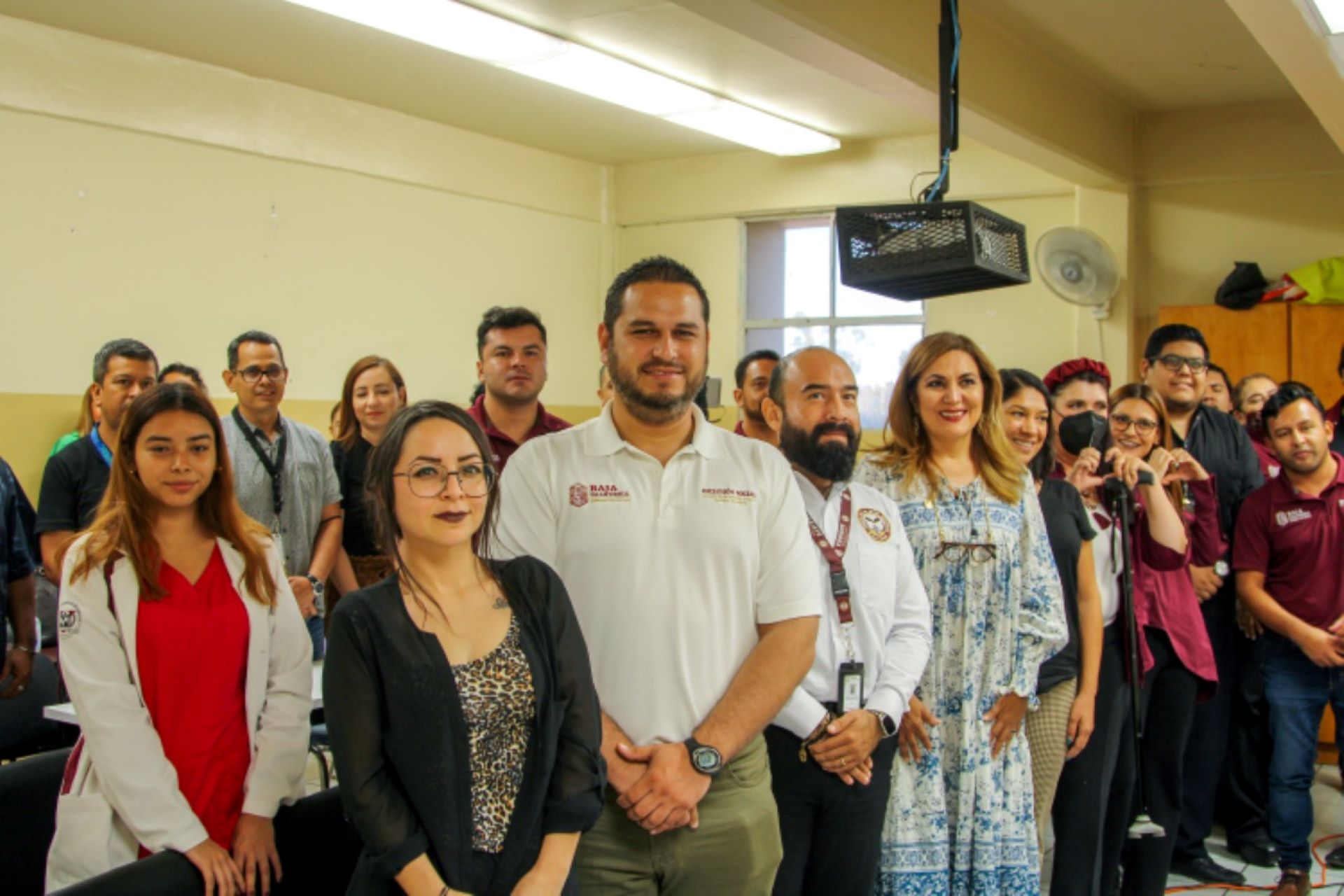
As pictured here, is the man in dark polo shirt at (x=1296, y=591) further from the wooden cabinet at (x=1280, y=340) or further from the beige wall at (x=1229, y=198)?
the beige wall at (x=1229, y=198)

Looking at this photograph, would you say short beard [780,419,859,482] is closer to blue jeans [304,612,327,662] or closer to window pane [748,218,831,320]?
blue jeans [304,612,327,662]

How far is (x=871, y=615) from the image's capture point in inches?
99.9

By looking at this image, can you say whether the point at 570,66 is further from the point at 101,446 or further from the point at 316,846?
the point at 316,846

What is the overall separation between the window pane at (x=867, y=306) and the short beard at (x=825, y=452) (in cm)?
605

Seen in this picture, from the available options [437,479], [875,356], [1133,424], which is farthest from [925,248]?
[875,356]

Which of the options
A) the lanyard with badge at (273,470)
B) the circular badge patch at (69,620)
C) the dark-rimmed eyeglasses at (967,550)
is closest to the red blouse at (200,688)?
the circular badge patch at (69,620)

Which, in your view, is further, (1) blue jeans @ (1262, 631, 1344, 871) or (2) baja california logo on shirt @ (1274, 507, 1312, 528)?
(2) baja california logo on shirt @ (1274, 507, 1312, 528)

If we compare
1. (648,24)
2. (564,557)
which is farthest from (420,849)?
(648,24)

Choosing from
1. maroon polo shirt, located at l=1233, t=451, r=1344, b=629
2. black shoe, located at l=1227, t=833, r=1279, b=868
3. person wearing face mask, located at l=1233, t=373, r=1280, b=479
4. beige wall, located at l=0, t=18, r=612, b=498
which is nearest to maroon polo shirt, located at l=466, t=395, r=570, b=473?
maroon polo shirt, located at l=1233, t=451, r=1344, b=629

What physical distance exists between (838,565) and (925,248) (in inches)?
52.1

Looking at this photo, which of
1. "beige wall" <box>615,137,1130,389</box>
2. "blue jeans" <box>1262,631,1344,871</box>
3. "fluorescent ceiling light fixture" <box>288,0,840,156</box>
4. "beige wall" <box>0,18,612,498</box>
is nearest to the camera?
"blue jeans" <box>1262,631,1344,871</box>

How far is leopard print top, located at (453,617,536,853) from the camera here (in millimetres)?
1780

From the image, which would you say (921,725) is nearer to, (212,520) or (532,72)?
(212,520)

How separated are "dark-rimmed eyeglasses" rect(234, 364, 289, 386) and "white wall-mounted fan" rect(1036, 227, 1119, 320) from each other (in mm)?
4568
